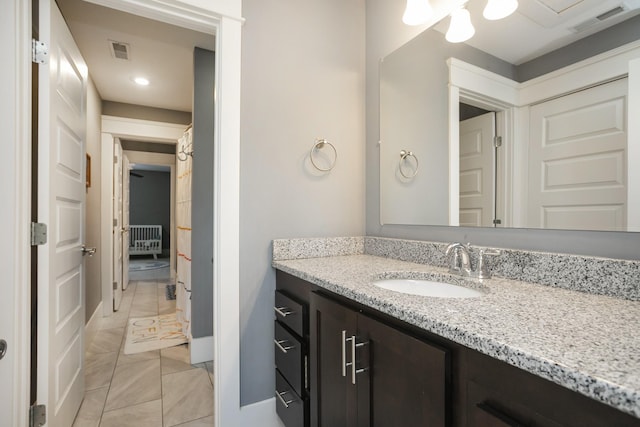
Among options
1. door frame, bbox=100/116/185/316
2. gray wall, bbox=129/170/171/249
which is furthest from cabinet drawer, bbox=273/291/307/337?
gray wall, bbox=129/170/171/249

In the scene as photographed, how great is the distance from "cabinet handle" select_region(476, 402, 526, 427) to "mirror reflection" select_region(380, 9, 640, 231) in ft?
2.29

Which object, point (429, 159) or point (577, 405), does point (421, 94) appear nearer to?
point (429, 159)

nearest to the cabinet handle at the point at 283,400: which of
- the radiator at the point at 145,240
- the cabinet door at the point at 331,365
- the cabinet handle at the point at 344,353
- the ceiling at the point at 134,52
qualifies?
the cabinet door at the point at 331,365

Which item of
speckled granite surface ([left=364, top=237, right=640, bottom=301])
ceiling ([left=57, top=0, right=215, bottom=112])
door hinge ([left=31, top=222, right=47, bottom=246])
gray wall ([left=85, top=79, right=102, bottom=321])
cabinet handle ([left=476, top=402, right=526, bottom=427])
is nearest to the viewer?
cabinet handle ([left=476, top=402, right=526, bottom=427])

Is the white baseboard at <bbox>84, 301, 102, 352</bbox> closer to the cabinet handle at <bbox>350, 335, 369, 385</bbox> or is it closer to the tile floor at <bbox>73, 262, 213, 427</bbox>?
the tile floor at <bbox>73, 262, 213, 427</bbox>

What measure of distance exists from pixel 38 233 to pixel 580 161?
78.9 inches

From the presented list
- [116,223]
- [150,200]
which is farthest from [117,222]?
[150,200]

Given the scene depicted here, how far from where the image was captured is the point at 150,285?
16.4 feet

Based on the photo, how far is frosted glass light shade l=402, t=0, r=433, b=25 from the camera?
1.46 meters

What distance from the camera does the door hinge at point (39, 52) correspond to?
49.8 inches

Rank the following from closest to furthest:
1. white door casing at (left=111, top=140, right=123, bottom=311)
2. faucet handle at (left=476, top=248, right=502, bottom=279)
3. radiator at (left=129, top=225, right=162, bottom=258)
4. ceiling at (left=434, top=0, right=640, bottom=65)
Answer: ceiling at (left=434, top=0, right=640, bottom=65) < faucet handle at (left=476, top=248, right=502, bottom=279) < white door casing at (left=111, top=140, right=123, bottom=311) < radiator at (left=129, top=225, right=162, bottom=258)

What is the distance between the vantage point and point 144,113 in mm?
3676

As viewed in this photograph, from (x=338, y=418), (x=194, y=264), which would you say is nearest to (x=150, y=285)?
(x=194, y=264)

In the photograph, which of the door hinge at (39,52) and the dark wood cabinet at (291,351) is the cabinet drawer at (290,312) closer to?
the dark wood cabinet at (291,351)
